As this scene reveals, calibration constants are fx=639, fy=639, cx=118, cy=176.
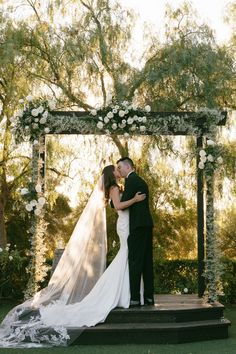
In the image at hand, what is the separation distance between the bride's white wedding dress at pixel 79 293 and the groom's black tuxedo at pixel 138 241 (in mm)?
118

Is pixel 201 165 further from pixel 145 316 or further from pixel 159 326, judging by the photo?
pixel 159 326

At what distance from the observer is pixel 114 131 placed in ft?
31.9

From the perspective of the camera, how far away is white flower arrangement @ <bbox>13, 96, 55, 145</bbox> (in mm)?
9578

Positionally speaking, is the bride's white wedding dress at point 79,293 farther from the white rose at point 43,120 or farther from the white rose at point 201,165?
the white rose at point 201,165

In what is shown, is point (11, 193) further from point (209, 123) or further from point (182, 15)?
point (209, 123)

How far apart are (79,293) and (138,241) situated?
3.57 ft

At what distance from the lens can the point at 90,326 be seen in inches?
320

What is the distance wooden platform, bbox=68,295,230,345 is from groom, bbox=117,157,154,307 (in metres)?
0.28

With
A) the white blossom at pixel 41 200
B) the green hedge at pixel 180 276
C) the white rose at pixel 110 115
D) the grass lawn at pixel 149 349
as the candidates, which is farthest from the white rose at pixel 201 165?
the green hedge at pixel 180 276

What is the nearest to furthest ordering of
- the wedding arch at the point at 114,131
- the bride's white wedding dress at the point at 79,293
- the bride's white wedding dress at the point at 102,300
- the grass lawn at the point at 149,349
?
the grass lawn at the point at 149,349
the bride's white wedding dress at the point at 79,293
the bride's white wedding dress at the point at 102,300
the wedding arch at the point at 114,131

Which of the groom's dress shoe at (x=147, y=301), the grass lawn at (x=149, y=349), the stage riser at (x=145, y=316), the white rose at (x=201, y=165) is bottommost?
the grass lawn at (x=149, y=349)

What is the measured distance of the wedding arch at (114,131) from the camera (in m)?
9.53

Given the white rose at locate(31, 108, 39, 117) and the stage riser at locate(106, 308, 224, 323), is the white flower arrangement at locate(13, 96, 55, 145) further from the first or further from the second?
the stage riser at locate(106, 308, 224, 323)

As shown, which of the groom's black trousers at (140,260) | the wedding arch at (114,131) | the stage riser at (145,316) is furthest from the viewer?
the wedding arch at (114,131)
